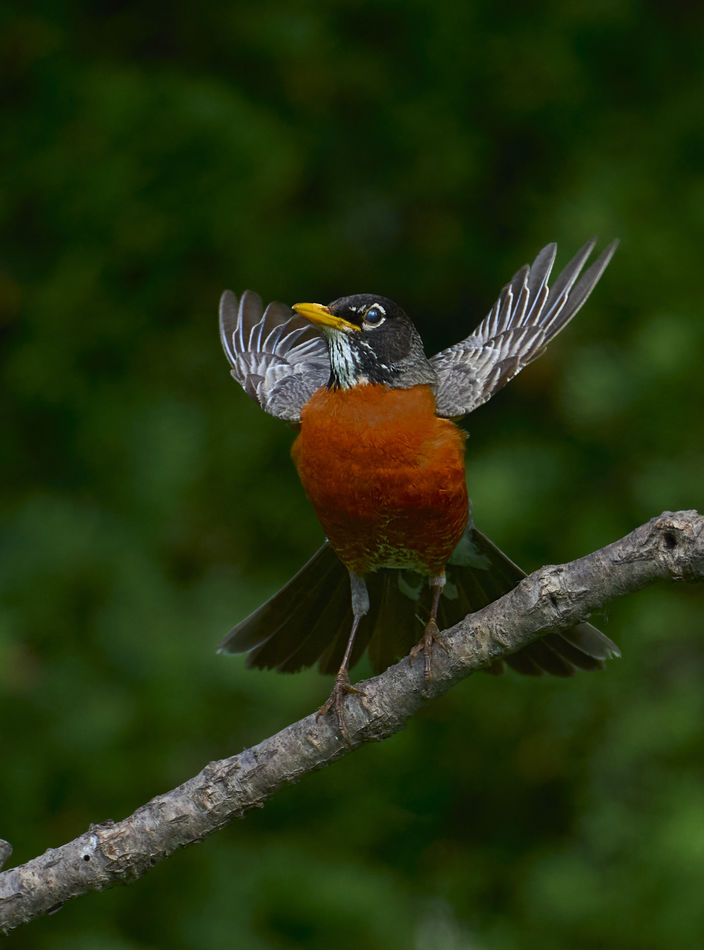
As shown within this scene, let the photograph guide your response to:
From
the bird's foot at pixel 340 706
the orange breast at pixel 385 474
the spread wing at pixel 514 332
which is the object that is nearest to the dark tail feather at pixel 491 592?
the orange breast at pixel 385 474

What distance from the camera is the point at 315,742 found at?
2.85 m

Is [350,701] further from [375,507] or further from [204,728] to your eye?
[204,728]

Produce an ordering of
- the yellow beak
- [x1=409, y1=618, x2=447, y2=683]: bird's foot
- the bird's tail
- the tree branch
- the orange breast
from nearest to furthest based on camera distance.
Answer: the tree branch
[x1=409, y1=618, x2=447, y2=683]: bird's foot
the orange breast
the yellow beak
the bird's tail

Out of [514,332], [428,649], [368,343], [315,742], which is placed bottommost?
[315,742]

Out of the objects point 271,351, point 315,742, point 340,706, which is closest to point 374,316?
point 271,351

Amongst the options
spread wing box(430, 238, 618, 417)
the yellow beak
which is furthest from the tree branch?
the yellow beak

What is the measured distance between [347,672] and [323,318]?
103 cm

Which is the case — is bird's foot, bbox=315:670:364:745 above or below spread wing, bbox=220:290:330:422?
below

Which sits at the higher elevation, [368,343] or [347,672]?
[368,343]

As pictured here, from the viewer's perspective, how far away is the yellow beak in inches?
137

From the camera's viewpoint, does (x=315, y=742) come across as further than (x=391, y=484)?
No

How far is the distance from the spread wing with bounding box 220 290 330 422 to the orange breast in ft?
1.53

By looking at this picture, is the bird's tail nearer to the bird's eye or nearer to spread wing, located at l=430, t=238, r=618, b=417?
spread wing, located at l=430, t=238, r=618, b=417

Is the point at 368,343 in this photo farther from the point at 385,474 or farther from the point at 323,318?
the point at 385,474
